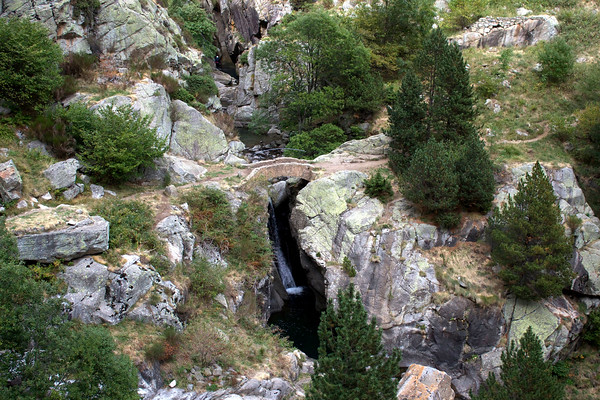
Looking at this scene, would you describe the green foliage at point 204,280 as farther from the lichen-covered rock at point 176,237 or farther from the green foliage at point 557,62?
the green foliage at point 557,62

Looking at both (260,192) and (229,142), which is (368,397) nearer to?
(260,192)

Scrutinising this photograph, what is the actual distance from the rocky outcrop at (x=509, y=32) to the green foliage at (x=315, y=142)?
52.2 feet

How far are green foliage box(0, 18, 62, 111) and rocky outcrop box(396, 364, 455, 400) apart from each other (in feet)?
69.6

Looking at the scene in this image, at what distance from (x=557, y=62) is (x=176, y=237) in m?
29.8

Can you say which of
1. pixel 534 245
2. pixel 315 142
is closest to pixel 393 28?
pixel 315 142

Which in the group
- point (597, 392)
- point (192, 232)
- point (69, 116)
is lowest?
point (597, 392)

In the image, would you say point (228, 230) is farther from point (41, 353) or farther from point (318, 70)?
point (318, 70)

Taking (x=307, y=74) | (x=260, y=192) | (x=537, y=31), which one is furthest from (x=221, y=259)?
(x=537, y=31)

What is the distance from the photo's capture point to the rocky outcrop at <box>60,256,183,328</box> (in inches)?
588

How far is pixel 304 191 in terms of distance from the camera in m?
25.9

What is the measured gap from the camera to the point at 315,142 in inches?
1262

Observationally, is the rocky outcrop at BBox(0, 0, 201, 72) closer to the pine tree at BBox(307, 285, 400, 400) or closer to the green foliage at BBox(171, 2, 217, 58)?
the green foliage at BBox(171, 2, 217, 58)

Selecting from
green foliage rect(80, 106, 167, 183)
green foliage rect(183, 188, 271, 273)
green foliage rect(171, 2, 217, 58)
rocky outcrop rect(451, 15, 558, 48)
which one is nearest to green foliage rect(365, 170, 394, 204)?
green foliage rect(183, 188, 271, 273)

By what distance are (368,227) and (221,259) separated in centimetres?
841
